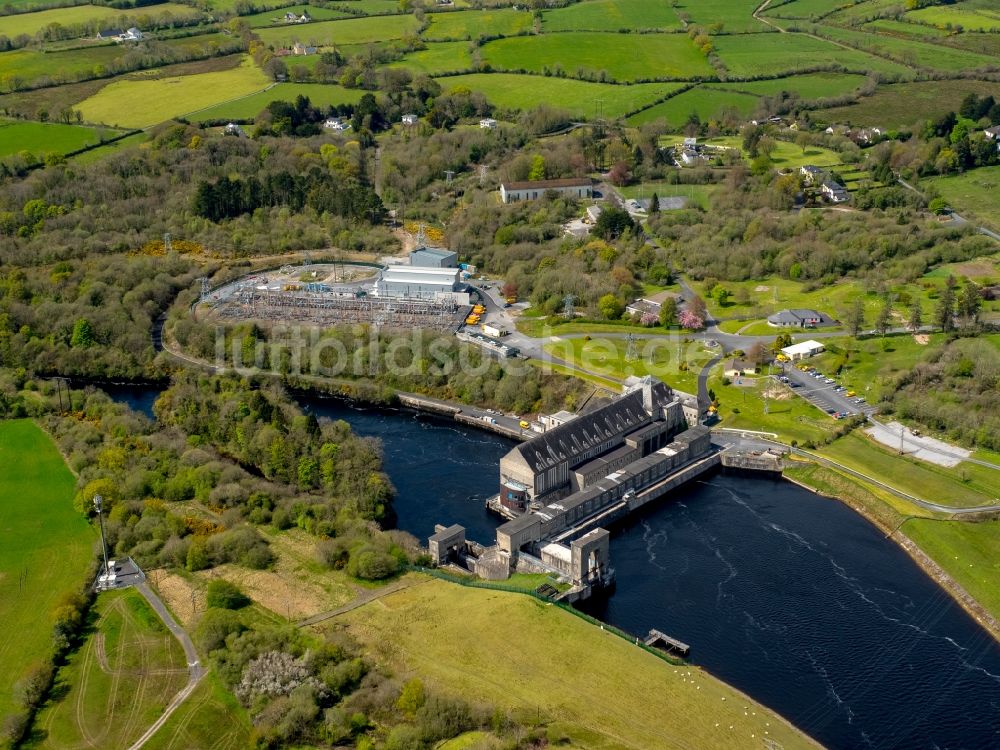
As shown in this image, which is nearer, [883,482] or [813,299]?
[883,482]

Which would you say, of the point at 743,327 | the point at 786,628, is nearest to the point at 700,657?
the point at 786,628

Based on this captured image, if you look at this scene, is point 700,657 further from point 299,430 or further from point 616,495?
point 299,430

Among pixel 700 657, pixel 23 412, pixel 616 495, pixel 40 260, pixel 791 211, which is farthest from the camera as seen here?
pixel 791 211

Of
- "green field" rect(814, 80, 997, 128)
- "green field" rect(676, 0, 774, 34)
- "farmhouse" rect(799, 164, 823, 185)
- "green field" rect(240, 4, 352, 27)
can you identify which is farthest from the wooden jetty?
"green field" rect(240, 4, 352, 27)

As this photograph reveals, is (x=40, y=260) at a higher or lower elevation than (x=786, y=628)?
higher

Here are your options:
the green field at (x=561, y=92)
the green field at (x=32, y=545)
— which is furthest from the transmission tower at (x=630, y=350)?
the green field at (x=561, y=92)

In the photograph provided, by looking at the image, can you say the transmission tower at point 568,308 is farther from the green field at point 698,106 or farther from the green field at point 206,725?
the green field at point 698,106

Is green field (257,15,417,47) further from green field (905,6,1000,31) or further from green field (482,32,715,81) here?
green field (905,6,1000,31)
